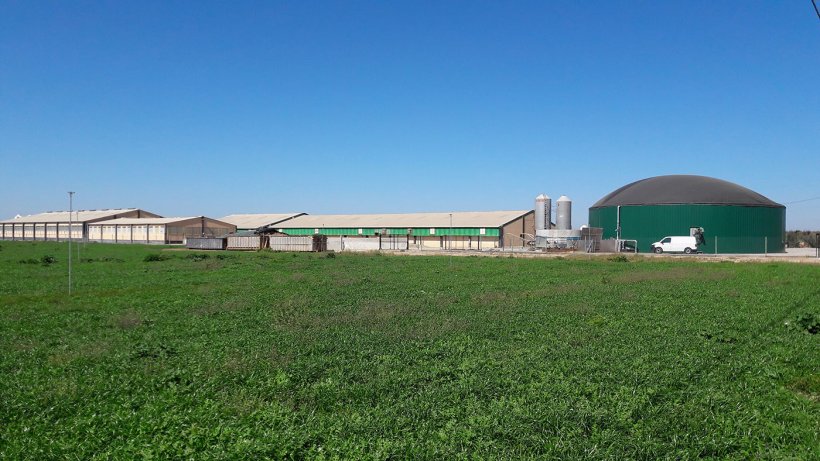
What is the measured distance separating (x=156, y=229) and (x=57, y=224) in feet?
105

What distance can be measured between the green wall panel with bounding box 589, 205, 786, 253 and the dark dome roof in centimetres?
73

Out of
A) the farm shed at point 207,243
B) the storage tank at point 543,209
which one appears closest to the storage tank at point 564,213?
the storage tank at point 543,209

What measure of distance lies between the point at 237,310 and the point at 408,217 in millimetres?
72914

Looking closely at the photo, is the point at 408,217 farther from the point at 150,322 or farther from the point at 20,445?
the point at 20,445

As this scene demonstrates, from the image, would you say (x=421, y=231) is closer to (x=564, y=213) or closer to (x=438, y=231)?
(x=438, y=231)

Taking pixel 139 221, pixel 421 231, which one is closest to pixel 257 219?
pixel 139 221

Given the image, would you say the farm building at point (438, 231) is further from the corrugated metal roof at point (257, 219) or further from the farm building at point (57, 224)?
the farm building at point (57, 224)

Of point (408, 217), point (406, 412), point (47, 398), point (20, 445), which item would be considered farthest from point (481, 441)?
point (408, 217)

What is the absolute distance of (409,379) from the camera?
9.66 metres

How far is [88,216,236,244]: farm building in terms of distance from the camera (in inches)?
3637

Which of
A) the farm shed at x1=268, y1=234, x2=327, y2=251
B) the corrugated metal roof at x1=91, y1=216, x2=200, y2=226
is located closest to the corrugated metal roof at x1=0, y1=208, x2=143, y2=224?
the corrugated metal roof at x1=91, y1=216, x2=200, y2=226

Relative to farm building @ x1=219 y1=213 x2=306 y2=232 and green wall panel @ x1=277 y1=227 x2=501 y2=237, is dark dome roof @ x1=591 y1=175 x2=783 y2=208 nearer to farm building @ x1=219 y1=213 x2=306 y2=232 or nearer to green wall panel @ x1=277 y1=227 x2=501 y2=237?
green wall panel @ x1=277 y1=227 x2=501 y2=237

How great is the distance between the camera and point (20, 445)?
22.8 feet

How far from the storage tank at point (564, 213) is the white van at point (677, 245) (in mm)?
17216
